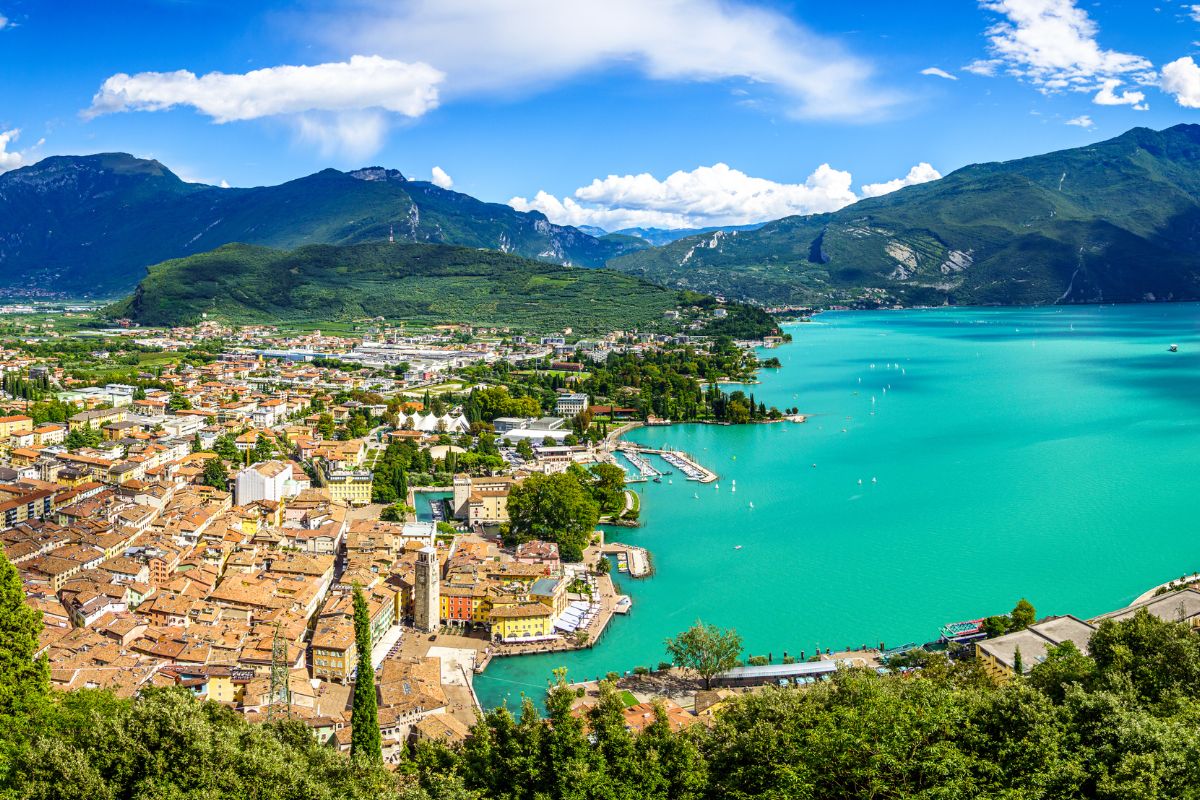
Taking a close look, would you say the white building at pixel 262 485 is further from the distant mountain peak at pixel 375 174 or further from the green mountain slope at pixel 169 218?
the distant mountain peak at pixel 375 174

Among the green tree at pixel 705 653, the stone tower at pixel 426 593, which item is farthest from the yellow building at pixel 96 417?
the green tree at pixel 705 653

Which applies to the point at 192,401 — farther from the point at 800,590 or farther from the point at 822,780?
the point at 822,780

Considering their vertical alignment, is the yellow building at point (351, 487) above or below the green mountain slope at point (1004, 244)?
below

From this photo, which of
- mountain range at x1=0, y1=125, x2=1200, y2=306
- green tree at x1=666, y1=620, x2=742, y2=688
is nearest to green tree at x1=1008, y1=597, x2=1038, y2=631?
green tree at x1=666, y1=620, x2=742, y2=688

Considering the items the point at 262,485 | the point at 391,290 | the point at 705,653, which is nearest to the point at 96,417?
the point at 262,485

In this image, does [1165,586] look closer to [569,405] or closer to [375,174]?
[569,405]

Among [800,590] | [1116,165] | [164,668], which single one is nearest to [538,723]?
[164,668]

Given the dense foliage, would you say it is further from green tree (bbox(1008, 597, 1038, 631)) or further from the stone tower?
the stone tower
